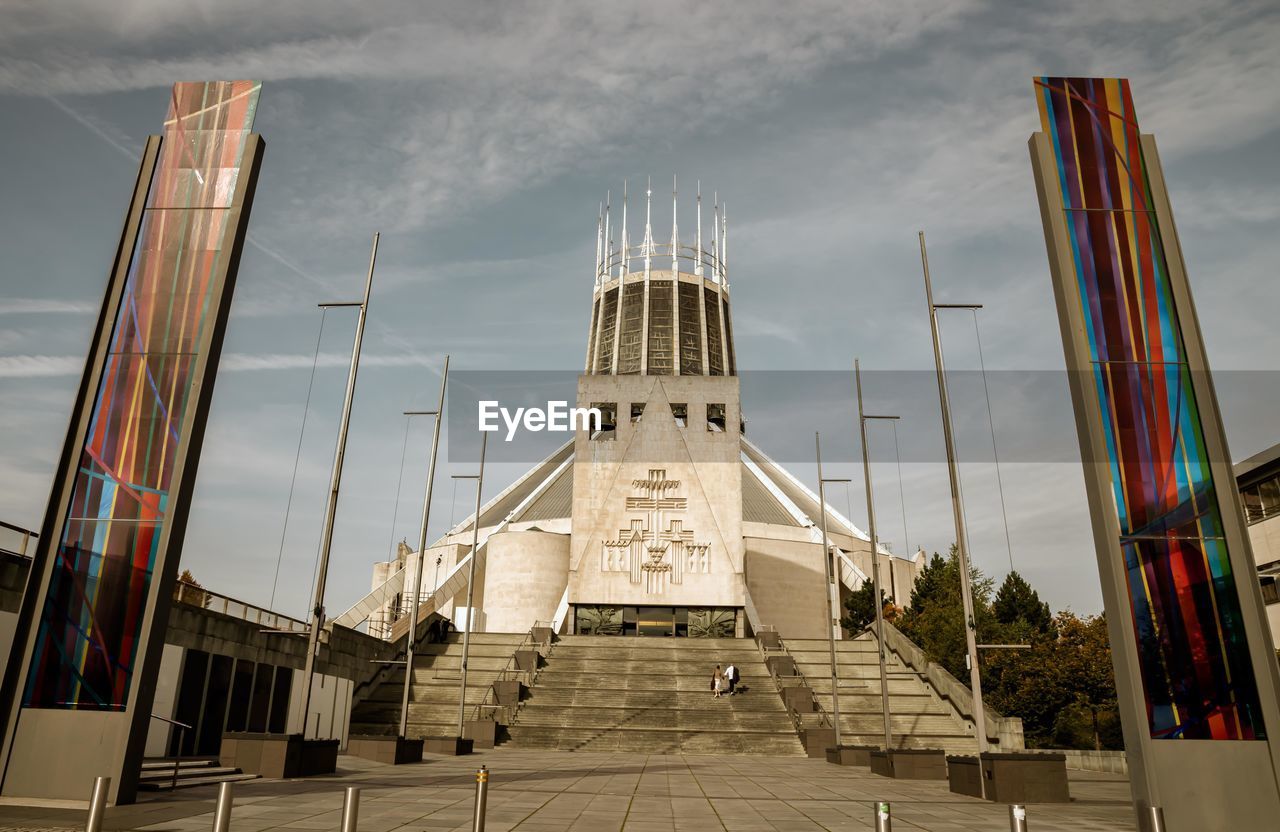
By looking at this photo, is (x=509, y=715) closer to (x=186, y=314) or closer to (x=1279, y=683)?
(x=186, y=314)

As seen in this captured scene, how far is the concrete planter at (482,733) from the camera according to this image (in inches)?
886

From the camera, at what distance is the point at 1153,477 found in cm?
927

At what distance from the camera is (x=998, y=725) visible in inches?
874

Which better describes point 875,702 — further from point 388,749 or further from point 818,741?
point 388,749

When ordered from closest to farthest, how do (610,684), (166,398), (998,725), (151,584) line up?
(151,584), (166,398), (998,725), (610,684)

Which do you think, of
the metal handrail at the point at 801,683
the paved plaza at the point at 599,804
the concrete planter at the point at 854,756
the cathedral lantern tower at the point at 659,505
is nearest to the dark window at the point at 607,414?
the cathedral lantern tower at the point at 659,505

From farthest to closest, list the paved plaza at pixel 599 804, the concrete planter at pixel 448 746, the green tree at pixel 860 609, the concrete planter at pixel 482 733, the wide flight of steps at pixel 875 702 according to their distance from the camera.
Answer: the green tree at pixel 860 609, the wide flight of steps at pixel 875 702, the concrete planter at pixel 482 733, the concrete planter at pixel 448 746, the paved plaza at pixel 599 804

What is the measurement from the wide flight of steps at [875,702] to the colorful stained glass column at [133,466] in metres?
18.6

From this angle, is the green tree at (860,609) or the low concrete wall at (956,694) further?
the green tree at (860,609)

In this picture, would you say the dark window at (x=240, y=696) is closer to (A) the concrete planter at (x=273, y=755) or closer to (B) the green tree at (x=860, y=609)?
(A) the concrete planter at (x=273, y=755)

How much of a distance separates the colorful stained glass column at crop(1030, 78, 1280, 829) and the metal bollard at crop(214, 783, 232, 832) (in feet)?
26.5

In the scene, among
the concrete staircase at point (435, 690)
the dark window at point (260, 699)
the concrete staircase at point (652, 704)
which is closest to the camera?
the dark window at point (260, 699)

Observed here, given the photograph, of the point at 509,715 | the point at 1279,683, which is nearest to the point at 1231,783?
Result: the point at 1279,683

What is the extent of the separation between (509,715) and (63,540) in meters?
16.4
